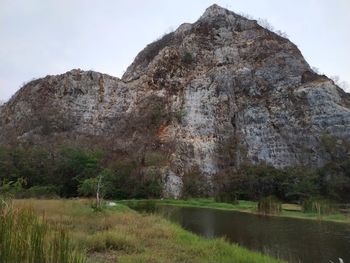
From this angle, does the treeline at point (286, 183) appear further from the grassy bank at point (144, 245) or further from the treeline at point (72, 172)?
the grassy bank at point (144, 245)

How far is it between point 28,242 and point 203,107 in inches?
2412

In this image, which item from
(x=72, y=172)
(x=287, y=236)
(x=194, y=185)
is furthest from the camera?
(x=194, y=185)

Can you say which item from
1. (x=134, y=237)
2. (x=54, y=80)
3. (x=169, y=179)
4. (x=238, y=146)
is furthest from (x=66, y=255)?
(x=54, y=80)

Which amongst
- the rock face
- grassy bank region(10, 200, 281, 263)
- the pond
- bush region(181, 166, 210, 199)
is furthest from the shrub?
grassy bank region(10, 200, 281, 263)

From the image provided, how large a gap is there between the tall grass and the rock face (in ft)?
158

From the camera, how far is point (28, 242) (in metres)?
5.25

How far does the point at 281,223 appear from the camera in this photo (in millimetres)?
26359

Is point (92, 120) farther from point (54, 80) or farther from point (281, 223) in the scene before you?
point (281, 223)

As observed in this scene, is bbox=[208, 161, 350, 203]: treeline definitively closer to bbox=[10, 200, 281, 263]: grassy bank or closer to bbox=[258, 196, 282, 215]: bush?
bbox=[258, 196, 282, 215]: bush

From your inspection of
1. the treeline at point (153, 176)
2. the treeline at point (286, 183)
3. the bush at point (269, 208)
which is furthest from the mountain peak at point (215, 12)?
the bush at point (269, 208)

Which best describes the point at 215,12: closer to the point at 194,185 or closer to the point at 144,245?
the point at 194,185

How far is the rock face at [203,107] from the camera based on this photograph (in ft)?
198

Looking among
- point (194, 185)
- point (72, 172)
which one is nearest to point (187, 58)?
point (194, 185)

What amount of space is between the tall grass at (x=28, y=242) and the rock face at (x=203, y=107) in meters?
48.2
